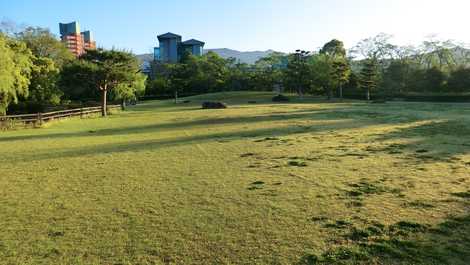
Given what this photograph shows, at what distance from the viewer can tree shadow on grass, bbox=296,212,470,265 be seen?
14.3ft

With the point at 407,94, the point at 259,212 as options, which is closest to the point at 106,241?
the point at 259,212

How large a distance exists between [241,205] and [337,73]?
168 ft

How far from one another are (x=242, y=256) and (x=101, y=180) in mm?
5263

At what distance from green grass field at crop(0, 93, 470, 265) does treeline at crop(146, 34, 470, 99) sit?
1776 inches

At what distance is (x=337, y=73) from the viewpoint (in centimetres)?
5481

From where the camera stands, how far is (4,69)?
2514 cm

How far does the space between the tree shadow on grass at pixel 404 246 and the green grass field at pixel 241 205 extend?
0.04 feet

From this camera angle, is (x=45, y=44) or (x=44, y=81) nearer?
(x=44, y=81)

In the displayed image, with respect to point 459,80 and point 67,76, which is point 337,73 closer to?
point 459,80

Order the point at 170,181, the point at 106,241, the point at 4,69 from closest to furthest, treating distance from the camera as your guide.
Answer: the point at 106,241
the point at 170,181
the point at 4,69

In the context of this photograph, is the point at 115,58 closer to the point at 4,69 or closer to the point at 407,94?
the point at 4,69

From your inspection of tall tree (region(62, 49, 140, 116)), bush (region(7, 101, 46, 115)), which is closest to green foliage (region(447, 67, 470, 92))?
tall tree (region(62, 49, 140, 116))

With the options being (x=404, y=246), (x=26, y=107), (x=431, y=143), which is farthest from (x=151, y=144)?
(x=26, y=107)

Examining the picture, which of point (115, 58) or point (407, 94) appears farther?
point (407, 94)
